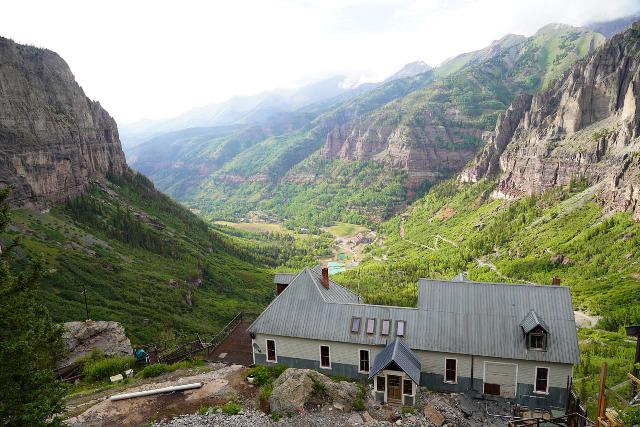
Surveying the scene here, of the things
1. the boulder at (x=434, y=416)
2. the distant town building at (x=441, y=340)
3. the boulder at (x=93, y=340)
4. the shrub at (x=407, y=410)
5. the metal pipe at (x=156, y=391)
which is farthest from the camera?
the boulder at (x=93, y=340)

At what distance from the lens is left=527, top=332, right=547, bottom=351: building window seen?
35.9 meters

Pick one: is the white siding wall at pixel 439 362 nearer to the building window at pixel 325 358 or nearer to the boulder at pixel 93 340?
the building window at pixel 325 358

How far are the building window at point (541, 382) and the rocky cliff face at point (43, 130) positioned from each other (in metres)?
108

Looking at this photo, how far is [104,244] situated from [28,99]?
149ft

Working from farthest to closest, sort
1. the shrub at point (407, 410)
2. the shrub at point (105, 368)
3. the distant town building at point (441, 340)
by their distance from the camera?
1. the shrub at point (105, 368)
2. the distant town building at point (441, 340)
3. the shrub at point (407, 410)

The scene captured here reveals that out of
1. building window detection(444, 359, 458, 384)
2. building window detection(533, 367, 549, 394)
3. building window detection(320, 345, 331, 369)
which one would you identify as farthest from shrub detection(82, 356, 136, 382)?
building window detection(533, 367, 549, 394)

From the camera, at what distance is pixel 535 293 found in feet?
128

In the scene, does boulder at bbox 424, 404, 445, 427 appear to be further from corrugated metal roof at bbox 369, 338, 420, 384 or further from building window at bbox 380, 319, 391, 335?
building window at bbox 380, 319, 391, 335

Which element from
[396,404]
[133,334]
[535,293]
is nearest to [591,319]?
[535,293]

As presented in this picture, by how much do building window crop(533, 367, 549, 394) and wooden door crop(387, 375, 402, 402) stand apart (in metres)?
12.3

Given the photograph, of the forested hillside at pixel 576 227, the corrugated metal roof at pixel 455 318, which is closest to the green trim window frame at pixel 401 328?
the corrugated metal roof at pixel 455 318

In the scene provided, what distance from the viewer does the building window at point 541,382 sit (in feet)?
119

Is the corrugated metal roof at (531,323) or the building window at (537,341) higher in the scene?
the corrugated metal roof at (531,323)

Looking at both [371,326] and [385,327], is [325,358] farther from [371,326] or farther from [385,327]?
[385,327]
